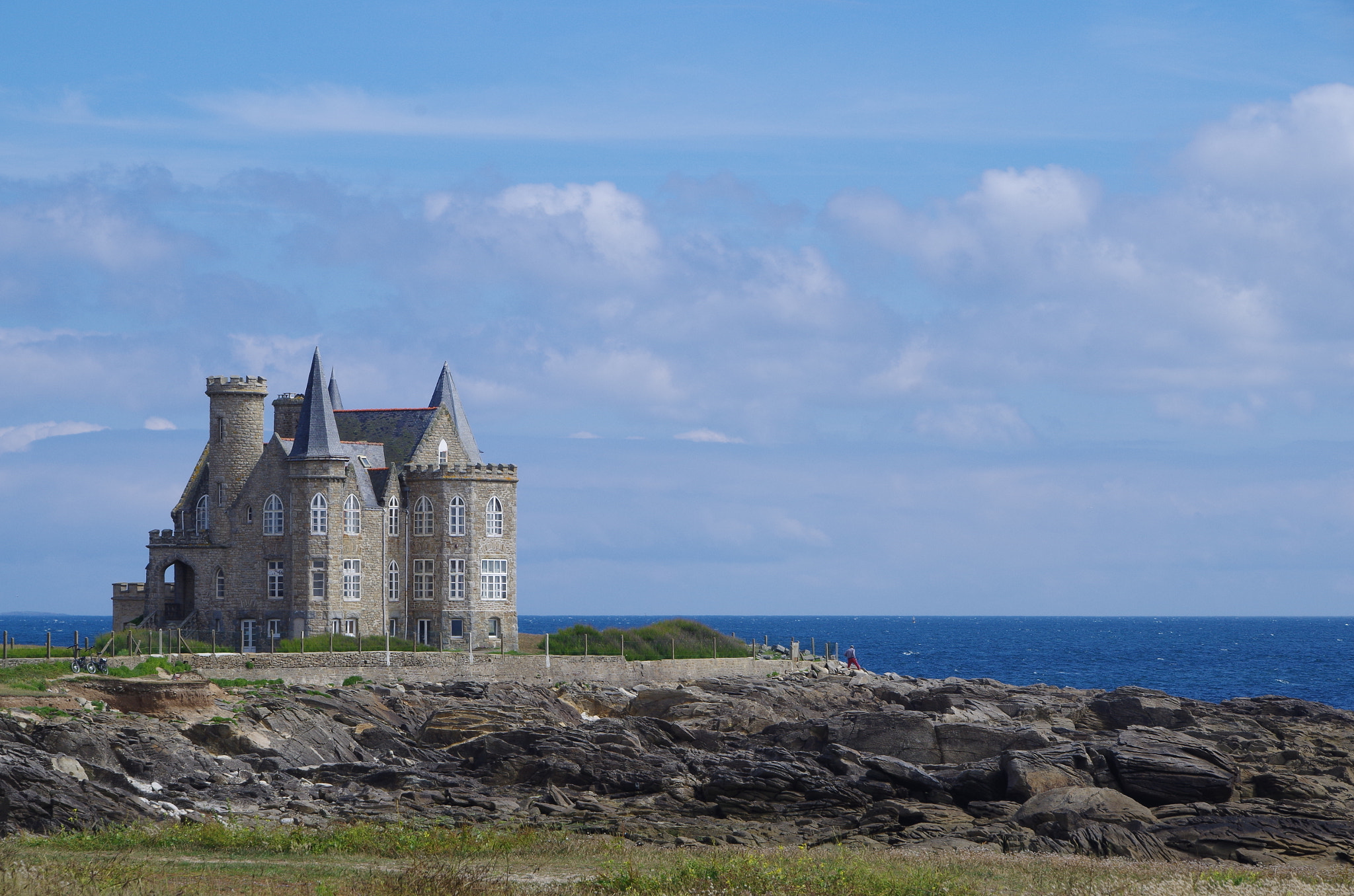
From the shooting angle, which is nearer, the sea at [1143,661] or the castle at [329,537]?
the castle at [329,537]

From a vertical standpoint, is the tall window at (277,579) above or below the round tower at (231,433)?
below

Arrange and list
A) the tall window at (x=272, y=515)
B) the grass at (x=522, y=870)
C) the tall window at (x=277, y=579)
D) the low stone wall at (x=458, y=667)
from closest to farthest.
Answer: the grass at (x=522, y=870) → the low stone wall at (x=458, y=667) → the tall window at (x=277, y=579) → the tall window at (x=272, y=515)

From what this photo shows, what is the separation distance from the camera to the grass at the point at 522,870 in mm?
17984

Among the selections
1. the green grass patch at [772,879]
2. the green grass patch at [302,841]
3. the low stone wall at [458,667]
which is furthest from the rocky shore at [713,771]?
the green grass patch at [772,879]

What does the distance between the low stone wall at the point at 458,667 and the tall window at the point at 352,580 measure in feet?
17.7

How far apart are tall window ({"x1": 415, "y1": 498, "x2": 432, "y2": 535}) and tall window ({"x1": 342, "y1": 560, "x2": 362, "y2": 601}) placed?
128 inches

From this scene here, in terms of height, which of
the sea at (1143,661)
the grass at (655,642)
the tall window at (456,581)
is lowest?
the sea at (1143,661)

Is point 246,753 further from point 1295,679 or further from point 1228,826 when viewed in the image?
point 1295,679

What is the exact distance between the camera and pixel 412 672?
163ft

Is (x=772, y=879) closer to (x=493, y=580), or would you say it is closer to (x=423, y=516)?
(x=493, y=580)

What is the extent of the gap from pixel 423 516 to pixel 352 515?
3.54 meters

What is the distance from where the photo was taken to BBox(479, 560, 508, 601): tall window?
59219 millimetres

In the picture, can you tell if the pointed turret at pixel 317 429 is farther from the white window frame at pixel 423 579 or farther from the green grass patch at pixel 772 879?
the green grass patch at pixel 772 879

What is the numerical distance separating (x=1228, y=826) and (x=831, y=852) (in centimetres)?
786
